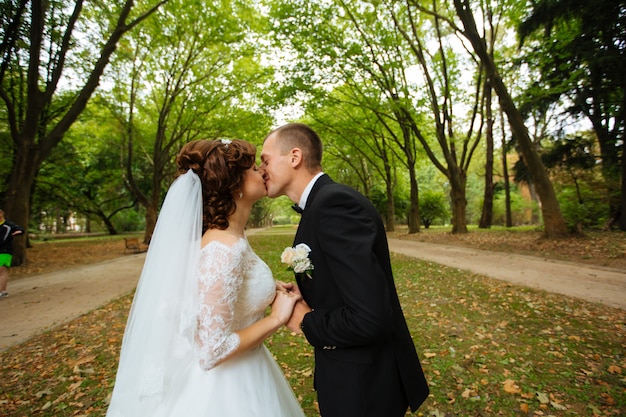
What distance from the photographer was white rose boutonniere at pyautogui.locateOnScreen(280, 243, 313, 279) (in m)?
1.75

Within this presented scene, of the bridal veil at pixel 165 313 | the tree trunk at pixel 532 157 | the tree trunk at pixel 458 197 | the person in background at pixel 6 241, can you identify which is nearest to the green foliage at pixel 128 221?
the person in background at pixel 6 241

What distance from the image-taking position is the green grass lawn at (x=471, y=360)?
3844mm

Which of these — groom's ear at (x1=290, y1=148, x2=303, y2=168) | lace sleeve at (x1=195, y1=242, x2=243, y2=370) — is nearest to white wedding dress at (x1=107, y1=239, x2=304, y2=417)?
lace sleeve at (x1=195, y1=242, x2=243, y2=370)

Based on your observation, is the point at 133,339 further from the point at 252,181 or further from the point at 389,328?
the point at 389,328

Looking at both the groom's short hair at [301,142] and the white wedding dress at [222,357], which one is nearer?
the white wedding dress at [222,357]

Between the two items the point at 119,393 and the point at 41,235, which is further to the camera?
→ the point at 41,235

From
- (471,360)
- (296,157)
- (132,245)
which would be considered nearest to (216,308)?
(296,157)

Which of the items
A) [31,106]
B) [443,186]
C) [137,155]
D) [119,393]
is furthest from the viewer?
[443,186]

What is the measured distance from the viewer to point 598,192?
15102 mm

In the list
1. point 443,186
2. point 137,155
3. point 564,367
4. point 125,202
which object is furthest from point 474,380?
point 443,186

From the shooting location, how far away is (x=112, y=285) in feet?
35.4

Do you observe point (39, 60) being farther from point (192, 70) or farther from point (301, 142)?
point (301, 142)

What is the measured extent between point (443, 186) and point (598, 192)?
42245 mm

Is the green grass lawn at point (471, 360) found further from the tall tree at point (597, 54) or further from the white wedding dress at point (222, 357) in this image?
the tall tree at point (597, 54)
